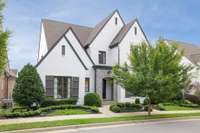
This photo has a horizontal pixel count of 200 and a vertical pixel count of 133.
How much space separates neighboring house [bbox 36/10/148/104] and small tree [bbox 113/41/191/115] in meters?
6.77

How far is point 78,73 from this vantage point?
25078 mm

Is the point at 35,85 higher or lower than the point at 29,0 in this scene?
lower

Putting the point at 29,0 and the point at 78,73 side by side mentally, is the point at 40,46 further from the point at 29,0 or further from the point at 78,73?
the point at 29,0

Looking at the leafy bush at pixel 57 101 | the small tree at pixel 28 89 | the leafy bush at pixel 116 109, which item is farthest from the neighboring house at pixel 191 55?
the small tree at pixel 28 89

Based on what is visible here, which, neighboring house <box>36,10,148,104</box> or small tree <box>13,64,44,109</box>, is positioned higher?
neighboring house <box>36,10,148,104</box>

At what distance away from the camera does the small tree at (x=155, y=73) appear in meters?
17.8

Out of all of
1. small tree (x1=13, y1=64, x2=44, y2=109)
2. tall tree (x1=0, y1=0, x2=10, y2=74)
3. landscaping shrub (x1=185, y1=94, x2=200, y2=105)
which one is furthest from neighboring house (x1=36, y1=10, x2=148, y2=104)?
tall tree (x1=0, y1=0, x2=10, y2=74)

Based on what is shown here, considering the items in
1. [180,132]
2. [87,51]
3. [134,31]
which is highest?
[134,31]

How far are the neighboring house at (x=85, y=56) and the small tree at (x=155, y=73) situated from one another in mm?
6768

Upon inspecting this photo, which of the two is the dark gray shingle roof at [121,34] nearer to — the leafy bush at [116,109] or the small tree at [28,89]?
the leafy bush at [116,109]

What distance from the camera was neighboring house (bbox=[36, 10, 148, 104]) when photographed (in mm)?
23875

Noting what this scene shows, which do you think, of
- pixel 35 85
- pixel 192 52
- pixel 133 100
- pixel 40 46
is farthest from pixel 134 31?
pixel 192 52

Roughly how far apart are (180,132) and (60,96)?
46.0 feet

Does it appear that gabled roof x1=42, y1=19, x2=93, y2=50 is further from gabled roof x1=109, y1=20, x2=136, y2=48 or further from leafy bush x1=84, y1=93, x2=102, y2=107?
leafy bush x1=84, y1=93, x2=102, y2=107
